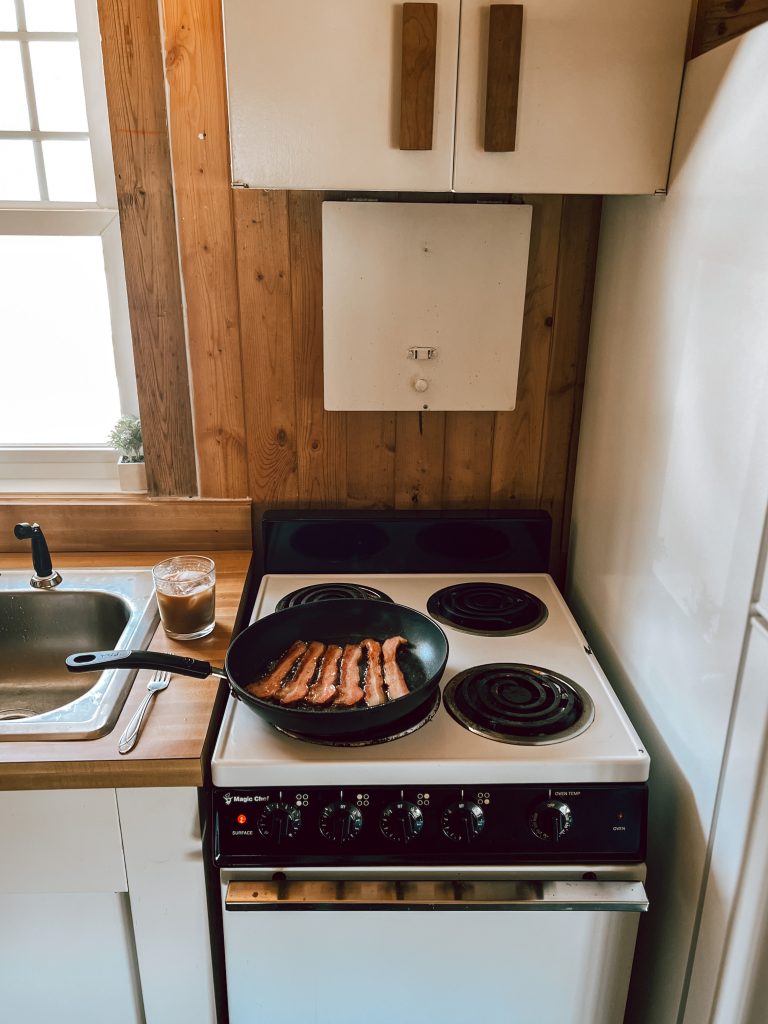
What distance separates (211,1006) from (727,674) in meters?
0.98

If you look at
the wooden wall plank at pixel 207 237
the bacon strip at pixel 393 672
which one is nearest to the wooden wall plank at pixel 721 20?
the wooden wall plank at pixel 207 237

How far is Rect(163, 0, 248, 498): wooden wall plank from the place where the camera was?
4.73 ft

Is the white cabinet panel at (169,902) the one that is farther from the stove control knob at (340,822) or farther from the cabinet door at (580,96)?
the cabinet door at (580,96)

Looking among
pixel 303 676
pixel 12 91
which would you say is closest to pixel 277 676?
pixel 303 676

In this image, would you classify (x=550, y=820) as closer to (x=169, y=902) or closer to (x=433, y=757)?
(x=433, y=757)

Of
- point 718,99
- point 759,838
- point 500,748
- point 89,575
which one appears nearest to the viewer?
point 759,838

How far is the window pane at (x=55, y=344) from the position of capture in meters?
1.74

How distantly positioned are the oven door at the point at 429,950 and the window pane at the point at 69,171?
140 centimetres

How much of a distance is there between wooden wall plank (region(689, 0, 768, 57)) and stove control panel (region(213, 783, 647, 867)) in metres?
1.10

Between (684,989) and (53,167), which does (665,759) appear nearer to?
(684,989)

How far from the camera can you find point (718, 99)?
3.48 ft

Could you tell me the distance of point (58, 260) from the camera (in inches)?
68.6

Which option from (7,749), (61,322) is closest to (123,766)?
(7,749)

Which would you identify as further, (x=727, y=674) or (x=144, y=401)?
(x=144, y=401)
